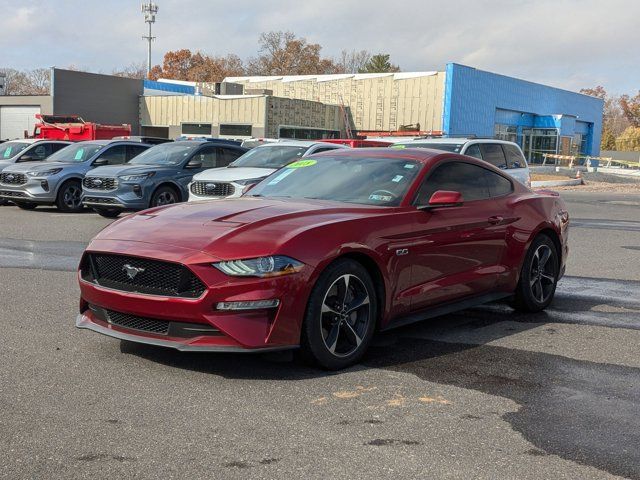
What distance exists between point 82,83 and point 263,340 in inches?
1763

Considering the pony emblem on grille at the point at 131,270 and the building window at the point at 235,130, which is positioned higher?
the building window at the point at 235,130

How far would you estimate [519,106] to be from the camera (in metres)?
52.8

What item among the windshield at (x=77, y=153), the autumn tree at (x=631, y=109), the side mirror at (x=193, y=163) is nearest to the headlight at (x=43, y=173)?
the windshield at (x=77, y=153)

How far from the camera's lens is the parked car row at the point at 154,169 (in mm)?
13914

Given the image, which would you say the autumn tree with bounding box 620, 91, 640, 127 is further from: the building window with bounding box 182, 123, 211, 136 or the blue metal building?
the building window with bounding box 182, 123, 211, 136

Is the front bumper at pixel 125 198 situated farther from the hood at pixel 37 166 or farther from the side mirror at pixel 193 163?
the hood at pixel 37 166

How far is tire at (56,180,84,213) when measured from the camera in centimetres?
1669

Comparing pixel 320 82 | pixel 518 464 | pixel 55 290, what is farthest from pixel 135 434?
pixel 320 82

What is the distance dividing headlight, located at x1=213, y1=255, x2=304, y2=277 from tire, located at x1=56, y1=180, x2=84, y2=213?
12760 mm

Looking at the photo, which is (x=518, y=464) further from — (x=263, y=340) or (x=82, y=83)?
(x=82, y=83)

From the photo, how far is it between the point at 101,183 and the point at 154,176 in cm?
112

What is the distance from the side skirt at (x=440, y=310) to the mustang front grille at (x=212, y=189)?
7.57 meters

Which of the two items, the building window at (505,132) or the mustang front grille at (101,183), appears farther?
the building window at (505,132)

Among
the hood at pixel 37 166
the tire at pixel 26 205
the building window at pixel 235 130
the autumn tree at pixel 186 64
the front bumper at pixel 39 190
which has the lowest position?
the tire at pixel 26 205
